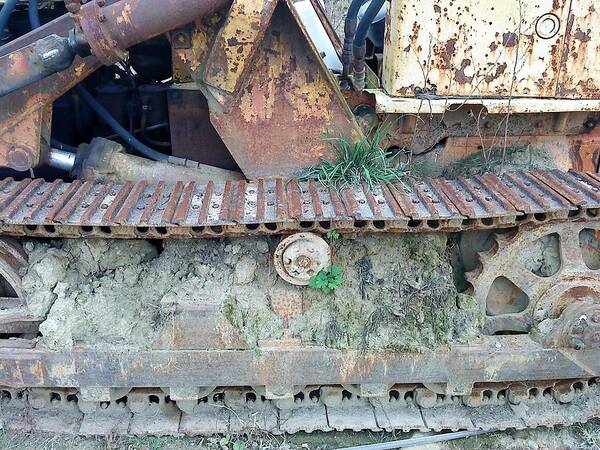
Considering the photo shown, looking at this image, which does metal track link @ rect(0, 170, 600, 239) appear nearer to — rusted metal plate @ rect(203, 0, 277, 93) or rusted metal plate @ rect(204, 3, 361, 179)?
rusted metal plate @ rect(204, 3, 361, 179)

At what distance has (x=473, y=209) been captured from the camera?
108 inches

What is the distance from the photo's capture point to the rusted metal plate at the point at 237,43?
110 inches

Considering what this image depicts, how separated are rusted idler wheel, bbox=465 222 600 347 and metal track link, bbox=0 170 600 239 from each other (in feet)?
0.71

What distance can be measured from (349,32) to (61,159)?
5.93 ft

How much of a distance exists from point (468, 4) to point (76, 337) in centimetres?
265

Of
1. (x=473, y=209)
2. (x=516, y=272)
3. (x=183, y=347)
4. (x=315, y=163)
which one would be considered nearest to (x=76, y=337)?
(x=183, y=347)

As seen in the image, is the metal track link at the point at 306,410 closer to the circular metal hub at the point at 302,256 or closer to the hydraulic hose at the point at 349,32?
the circular metal hub at the point at 302,256

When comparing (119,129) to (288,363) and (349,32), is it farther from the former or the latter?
(288,363)

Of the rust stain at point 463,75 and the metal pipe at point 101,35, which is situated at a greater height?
the metal pipe at point 101,35

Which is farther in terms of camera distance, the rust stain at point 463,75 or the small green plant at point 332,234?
the rust stain at point 463,75

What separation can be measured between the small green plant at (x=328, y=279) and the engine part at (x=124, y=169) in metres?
0.81

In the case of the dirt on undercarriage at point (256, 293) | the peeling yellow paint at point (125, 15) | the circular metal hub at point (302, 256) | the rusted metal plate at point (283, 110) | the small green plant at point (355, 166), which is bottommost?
the dirt on undercarriage at point (256, 293)

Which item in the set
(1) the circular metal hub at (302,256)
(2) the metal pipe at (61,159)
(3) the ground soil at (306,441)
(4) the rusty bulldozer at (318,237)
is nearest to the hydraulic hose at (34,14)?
(4) the rusty bulldozer at (318,237)

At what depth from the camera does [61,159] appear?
3.36m
